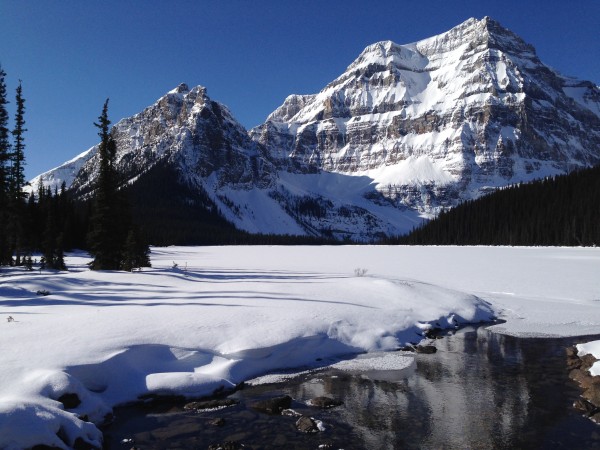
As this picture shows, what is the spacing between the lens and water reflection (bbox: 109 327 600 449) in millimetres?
9891

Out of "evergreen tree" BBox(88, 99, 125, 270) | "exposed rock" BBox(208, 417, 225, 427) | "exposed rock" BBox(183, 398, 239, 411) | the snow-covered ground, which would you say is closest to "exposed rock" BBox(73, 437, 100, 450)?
the snow-covered ground

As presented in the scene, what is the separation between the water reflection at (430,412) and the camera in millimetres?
9891

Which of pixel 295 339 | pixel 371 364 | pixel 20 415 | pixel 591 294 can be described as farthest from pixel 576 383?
pixel 591 294

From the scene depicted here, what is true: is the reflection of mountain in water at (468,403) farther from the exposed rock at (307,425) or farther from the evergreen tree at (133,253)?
the evergreen tree at (133,253)

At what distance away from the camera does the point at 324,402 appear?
Answer: 11930 mm

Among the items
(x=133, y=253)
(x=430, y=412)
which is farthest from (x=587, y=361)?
(x=133, y=253)

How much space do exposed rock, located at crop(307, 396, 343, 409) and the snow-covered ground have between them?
2.84m

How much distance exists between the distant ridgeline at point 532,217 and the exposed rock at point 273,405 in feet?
269

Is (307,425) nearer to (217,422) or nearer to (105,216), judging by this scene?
(217,422)

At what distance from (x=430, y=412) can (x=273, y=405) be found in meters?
4.32

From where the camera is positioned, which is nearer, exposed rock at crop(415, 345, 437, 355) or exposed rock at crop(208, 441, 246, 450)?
exposed rock at crop(208, 441, 246, 450)

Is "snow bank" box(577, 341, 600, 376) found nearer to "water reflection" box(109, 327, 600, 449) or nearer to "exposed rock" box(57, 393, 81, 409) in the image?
"water reflection" box(109, 327, 600, 449)

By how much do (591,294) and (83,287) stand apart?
32.5m

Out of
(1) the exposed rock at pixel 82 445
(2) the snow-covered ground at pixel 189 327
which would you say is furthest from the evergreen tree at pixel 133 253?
(1) the exposed rock at pixel 82 445
